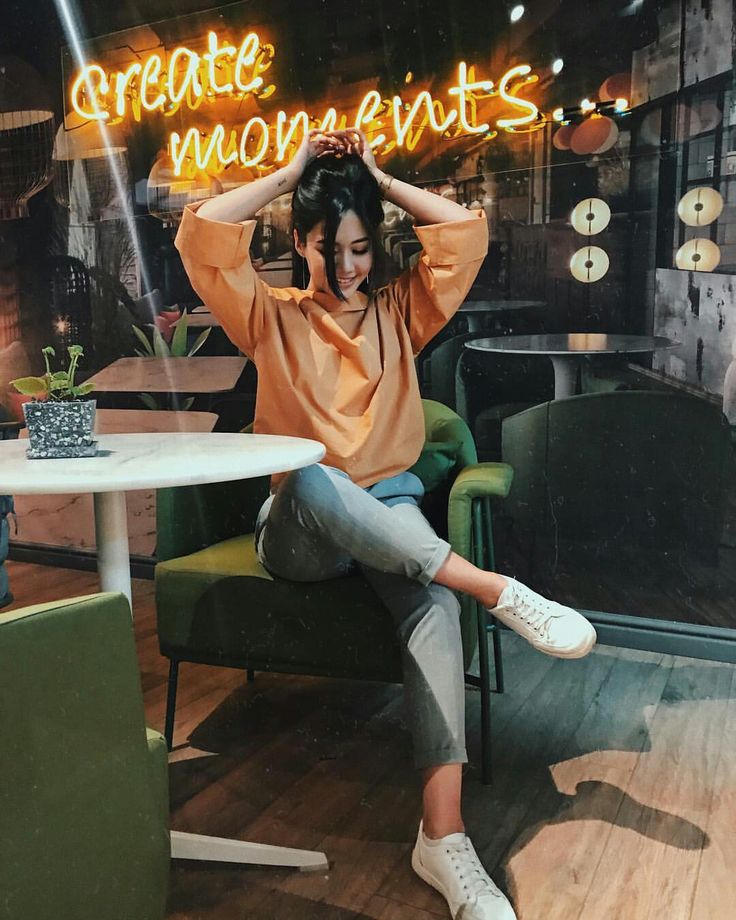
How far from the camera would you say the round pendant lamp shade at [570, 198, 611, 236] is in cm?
241

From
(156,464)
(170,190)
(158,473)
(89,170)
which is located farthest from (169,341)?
(158,473)

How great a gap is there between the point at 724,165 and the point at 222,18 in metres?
1.75

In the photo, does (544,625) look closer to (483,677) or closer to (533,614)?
(533,614)

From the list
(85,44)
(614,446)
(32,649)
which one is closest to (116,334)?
(85,44)

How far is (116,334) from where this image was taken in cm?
318

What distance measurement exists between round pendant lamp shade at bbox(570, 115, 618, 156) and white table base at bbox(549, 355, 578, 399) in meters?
0.61

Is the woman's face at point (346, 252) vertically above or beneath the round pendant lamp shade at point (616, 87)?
beneath

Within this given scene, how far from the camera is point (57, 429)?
1.54 m

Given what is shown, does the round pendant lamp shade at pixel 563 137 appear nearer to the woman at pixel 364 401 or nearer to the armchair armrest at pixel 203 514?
the woman at pixel 364 401

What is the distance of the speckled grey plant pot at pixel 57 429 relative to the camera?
1526mm

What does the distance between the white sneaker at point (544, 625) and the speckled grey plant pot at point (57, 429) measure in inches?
34.3

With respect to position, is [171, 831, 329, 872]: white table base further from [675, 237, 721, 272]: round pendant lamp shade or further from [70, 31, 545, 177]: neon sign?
[70, 31, 545, 177]: neon sign

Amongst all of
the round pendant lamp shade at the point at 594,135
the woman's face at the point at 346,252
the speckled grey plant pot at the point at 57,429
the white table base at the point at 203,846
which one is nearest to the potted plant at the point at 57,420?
the speckled grey plant pot at the point at 57,429

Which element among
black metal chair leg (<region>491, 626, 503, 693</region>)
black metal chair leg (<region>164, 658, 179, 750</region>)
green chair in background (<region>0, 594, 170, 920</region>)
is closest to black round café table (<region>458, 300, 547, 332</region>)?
black metal chair leg (<region>491, 626, 503, 693</region>)
